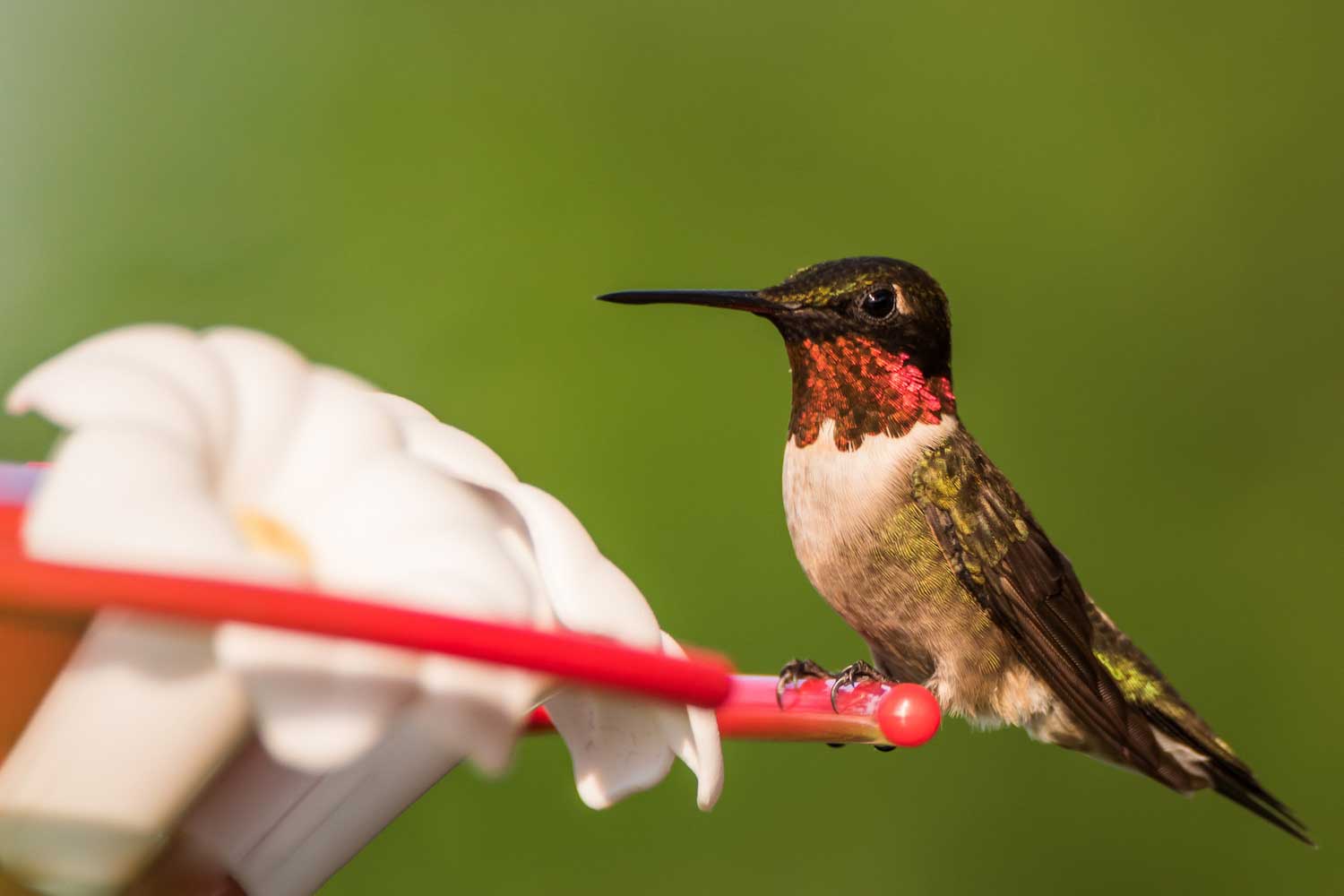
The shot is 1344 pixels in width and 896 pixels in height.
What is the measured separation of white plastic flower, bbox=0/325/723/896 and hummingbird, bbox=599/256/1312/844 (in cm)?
130

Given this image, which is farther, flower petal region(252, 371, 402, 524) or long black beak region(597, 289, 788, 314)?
long black beak region(597, 289, 788, 314)

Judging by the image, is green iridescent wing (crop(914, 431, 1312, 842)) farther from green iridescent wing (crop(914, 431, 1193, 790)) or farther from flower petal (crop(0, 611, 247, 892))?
flower petal (crop(0, 611, 247, 892))

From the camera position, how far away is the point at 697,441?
3893mm

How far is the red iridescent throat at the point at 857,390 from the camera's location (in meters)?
2.61

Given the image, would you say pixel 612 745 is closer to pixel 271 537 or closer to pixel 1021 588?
pixel 271 537

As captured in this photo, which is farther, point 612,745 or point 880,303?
point 880,303

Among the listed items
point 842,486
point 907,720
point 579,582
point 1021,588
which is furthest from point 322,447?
point 1021,588

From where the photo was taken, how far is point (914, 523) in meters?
2.58

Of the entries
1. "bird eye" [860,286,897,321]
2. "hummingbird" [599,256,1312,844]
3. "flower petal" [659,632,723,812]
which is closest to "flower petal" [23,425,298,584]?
"flower petal" [659,632,723,812]

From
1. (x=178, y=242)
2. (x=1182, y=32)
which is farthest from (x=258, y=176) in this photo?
(x=1182, y=32)

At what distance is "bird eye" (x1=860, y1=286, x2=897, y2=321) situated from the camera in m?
2.58

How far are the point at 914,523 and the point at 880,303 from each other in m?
0.36

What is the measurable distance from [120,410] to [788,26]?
402 cm

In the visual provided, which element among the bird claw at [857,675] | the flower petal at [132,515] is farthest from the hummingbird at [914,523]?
the flower petal at [132,515]
